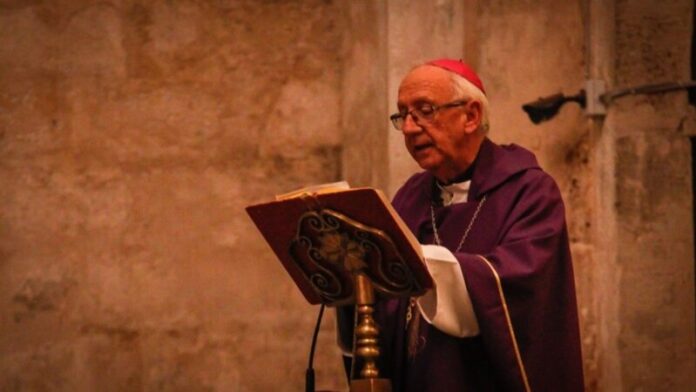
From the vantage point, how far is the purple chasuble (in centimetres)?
325

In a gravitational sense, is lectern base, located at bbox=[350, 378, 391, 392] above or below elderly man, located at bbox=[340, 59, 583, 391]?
below

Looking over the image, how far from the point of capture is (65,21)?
210 inches

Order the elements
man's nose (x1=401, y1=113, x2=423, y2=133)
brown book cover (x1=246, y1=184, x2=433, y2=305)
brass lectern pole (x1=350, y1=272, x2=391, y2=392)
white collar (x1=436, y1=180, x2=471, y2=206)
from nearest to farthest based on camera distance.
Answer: brown book cover (x1=246, y1=184, x2=433, y2=305) < brass lectern pole (x1=350, y1=272, x2=391, y2=392) < man's nose (x1=401, y1=113, x2=423, y2=133) < white collar (x1=436, y1=180, x2=471, y2=206)

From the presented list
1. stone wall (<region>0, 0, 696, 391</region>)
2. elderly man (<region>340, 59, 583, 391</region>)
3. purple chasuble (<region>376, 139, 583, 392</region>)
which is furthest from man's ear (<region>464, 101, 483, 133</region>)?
stone wall (<region>0, 0, 696, 391</region>)

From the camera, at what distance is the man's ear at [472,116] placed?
360cm

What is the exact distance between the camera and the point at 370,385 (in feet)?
10.4

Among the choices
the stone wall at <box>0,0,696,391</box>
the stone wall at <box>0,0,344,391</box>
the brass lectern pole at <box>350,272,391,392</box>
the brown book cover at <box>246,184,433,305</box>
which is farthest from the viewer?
the stone wall at <box>0,0,344,391</box>

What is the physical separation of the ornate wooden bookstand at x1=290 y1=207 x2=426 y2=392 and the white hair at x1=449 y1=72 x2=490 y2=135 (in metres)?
0.69

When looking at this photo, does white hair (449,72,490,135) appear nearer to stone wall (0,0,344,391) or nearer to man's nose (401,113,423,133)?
man's nose (401,113,423,133)

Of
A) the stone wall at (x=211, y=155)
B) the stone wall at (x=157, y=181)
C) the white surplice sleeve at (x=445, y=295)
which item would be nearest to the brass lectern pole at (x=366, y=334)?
the white surplice sleeve at (x=445, y=295)

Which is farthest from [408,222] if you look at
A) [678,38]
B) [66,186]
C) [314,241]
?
[66,186]

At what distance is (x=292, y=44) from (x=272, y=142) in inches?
19.4

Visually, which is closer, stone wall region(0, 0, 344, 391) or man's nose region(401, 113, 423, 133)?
man's nose region(401, 113, 423, 133)

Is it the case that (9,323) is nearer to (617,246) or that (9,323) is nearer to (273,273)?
(273,273)
